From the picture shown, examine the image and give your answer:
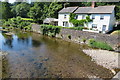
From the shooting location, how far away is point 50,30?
26.1 metres

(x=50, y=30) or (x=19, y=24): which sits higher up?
(x=19, y=24)

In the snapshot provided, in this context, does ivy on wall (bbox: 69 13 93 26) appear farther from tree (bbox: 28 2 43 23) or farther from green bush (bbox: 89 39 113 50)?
tree (bbox: 28 2 43 23)

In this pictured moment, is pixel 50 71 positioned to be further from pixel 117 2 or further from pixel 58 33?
pixel 117 2

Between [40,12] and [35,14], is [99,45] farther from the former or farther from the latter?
[40,12]

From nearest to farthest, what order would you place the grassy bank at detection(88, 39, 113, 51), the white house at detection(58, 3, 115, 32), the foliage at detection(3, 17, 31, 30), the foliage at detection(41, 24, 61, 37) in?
the grassy bank at detection(88, 39, 113, 51) → the white house at detection(58, 3, 115, 32) → the foliage at detection(41, 24, 61, 37) → the foliage at detection(3, 17, 31, 30)

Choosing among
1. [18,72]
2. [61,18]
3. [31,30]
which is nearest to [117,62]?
[18,72]

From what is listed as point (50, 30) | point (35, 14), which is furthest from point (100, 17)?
point (35, 14)

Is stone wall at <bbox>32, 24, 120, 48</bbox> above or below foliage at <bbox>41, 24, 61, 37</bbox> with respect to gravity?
below

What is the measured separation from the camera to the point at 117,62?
467 inches

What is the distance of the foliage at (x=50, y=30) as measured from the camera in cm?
2450

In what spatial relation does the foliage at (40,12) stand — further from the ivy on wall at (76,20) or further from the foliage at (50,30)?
the foliage at (50,30)

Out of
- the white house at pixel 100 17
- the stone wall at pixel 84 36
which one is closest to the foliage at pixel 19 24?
the stone wall at pixel 84 36

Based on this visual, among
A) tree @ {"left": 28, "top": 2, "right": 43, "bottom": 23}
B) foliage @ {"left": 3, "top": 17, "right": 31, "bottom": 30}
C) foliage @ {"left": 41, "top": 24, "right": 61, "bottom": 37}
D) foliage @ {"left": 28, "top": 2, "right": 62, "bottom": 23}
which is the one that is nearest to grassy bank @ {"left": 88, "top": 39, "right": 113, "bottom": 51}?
foliage @ {"left": 41, "top": 24, "right": 61, "bottom": 37}

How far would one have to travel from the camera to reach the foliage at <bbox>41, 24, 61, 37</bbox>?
965 inches
